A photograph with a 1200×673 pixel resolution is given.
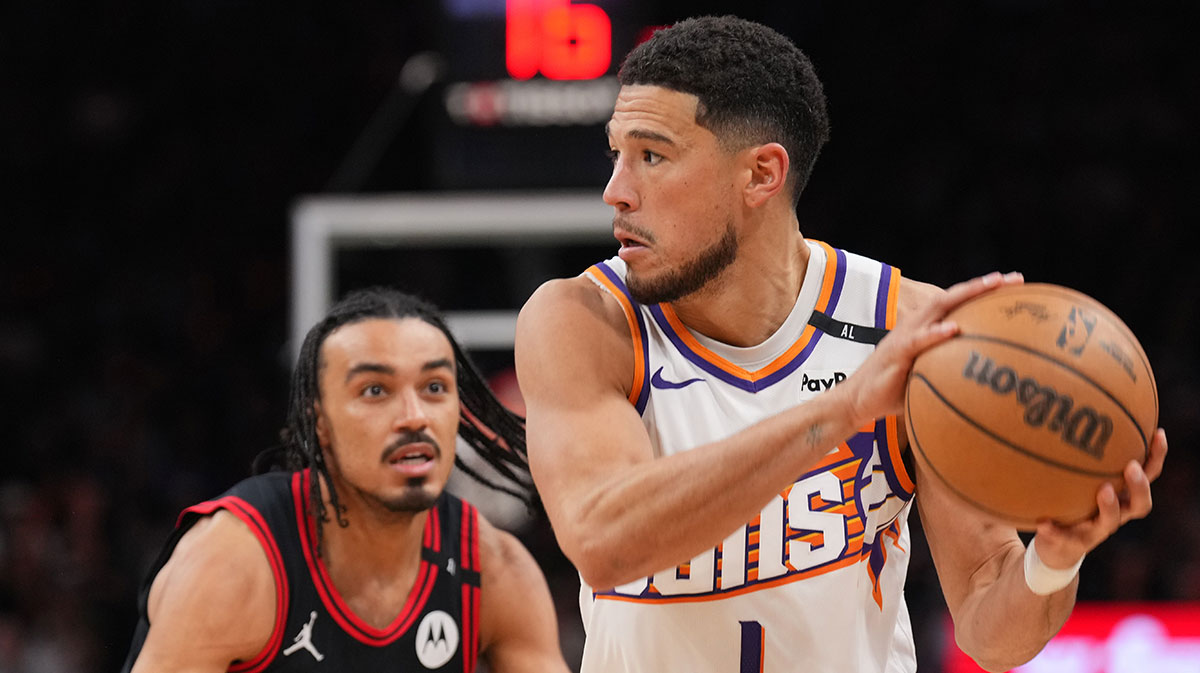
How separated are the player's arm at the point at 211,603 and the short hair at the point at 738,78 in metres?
1.77

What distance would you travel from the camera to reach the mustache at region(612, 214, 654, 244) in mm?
2688

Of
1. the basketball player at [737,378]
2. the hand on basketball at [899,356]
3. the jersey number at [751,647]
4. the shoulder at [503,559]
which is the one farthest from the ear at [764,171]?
the shoulder at [503,559]

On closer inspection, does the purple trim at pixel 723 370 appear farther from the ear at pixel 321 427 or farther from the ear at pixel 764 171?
the ear at pixel 321 427

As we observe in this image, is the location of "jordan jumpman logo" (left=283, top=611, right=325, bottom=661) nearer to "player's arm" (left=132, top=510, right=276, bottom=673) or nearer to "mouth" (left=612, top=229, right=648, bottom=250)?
"player's arm" (left=132, top=510, right=276, bottom=673)

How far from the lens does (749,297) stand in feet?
9.27

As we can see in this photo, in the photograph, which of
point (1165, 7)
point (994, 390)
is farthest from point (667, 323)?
point (1165, 7)

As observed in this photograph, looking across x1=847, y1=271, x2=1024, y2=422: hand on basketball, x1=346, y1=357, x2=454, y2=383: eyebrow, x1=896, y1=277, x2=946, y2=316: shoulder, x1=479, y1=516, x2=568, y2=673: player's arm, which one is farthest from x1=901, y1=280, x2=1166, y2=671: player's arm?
x1=346, y1=357, x2=454, y2=383: eyebrow

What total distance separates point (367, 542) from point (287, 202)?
21.7ft

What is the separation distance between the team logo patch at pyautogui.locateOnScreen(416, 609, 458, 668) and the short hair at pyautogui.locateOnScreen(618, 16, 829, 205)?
1.83m

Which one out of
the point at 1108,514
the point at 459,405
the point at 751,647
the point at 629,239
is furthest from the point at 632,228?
the point at 459,405

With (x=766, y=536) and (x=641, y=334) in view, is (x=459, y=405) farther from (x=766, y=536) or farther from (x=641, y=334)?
(x=766, y=536)

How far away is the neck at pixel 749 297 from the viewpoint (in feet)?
9.19

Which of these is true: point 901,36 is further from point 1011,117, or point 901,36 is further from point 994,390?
point 994,390

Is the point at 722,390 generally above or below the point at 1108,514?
above
